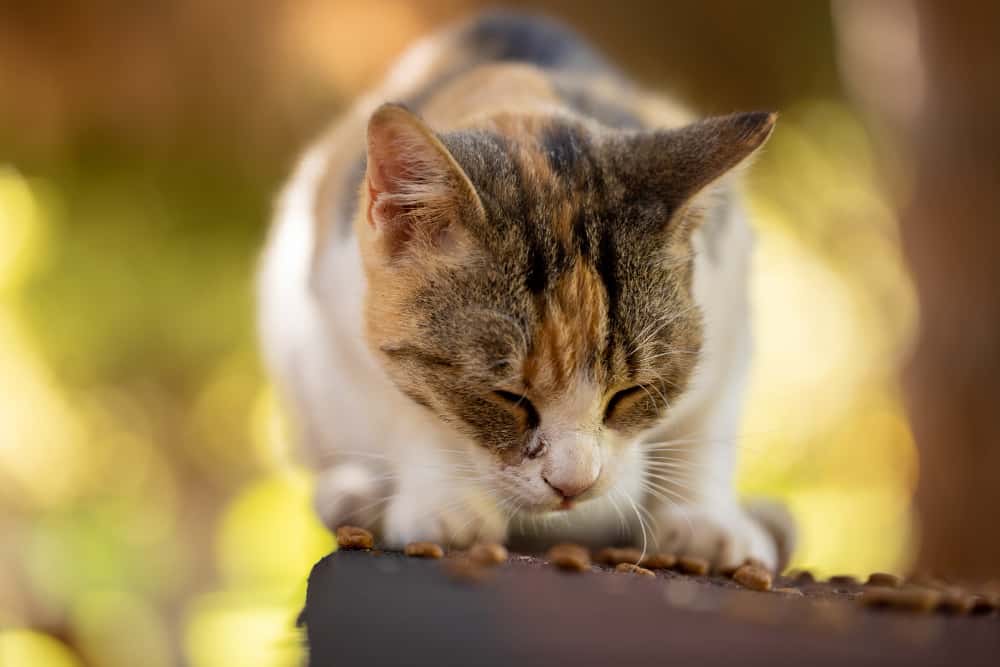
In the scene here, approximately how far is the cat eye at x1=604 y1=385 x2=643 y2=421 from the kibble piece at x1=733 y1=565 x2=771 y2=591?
281mm

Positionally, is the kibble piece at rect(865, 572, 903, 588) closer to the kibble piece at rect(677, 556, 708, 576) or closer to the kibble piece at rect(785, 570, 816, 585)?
the kibble piece at rect(785, 570, 816, 585)

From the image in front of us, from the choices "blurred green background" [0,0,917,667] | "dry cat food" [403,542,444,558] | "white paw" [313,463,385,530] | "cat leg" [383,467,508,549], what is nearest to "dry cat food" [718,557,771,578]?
"cat leg" [383,467,508,549]

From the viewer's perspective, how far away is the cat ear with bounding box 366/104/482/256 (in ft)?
4.03

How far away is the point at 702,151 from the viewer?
1356mm

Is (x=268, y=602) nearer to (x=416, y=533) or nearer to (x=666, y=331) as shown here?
(x=416, y=533)

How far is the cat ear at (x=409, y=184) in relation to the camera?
1229 millimetres

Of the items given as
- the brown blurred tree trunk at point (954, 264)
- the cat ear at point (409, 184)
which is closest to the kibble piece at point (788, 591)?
the cat ear at point (409, 184)

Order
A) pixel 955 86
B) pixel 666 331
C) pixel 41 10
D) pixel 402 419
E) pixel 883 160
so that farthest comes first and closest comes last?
pixel 41 10
pixel 883 160
pixel 955 86
pixel 402 419
pixel 666 331

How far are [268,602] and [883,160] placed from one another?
8.43ft

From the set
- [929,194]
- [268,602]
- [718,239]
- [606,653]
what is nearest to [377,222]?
[718,239]

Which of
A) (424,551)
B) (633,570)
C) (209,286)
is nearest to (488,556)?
(424,551)

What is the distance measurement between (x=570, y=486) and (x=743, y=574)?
0.27 metres

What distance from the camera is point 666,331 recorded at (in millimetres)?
1398

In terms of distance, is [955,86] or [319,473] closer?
[319,473]
